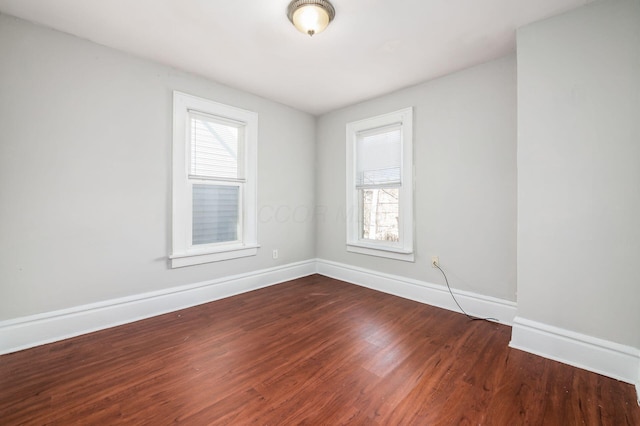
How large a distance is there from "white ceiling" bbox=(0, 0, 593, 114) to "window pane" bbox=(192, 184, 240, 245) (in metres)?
1.30

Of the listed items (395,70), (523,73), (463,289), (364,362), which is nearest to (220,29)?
(395,70)

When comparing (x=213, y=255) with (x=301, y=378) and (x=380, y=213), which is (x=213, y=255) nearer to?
(x=301, y=378)

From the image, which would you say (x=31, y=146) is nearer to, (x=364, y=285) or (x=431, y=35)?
(x=431, y=35)

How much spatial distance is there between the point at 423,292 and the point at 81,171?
3.59 m

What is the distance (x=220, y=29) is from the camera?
2125 mm

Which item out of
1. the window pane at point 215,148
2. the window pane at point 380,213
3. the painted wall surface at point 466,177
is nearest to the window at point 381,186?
the window pane at point 380,213

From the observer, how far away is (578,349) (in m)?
1.84

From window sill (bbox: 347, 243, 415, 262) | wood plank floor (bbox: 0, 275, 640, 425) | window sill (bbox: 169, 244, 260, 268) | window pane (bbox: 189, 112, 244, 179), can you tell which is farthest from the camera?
window sill (bbox: 347, 243, 415, 262)

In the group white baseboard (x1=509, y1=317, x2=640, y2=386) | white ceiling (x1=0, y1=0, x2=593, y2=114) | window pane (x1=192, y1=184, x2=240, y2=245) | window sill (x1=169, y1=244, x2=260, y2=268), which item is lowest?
white baseboard (x1=509, y1=317, x2=640, y2=386)

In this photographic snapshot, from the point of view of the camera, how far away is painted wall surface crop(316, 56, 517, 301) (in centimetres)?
247

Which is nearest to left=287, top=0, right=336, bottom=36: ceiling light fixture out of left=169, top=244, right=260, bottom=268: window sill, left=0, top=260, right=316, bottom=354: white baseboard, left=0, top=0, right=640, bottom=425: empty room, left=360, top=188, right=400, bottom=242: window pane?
left=0, top=0, right=640, bottom=425: empty room

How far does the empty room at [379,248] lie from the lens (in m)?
1.62

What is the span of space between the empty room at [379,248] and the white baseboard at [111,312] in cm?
2

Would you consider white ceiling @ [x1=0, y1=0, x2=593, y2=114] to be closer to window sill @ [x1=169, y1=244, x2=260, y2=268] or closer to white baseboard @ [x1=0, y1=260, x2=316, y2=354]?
window sill @ [x1=169, y1=244, x2=260, y2=268]
